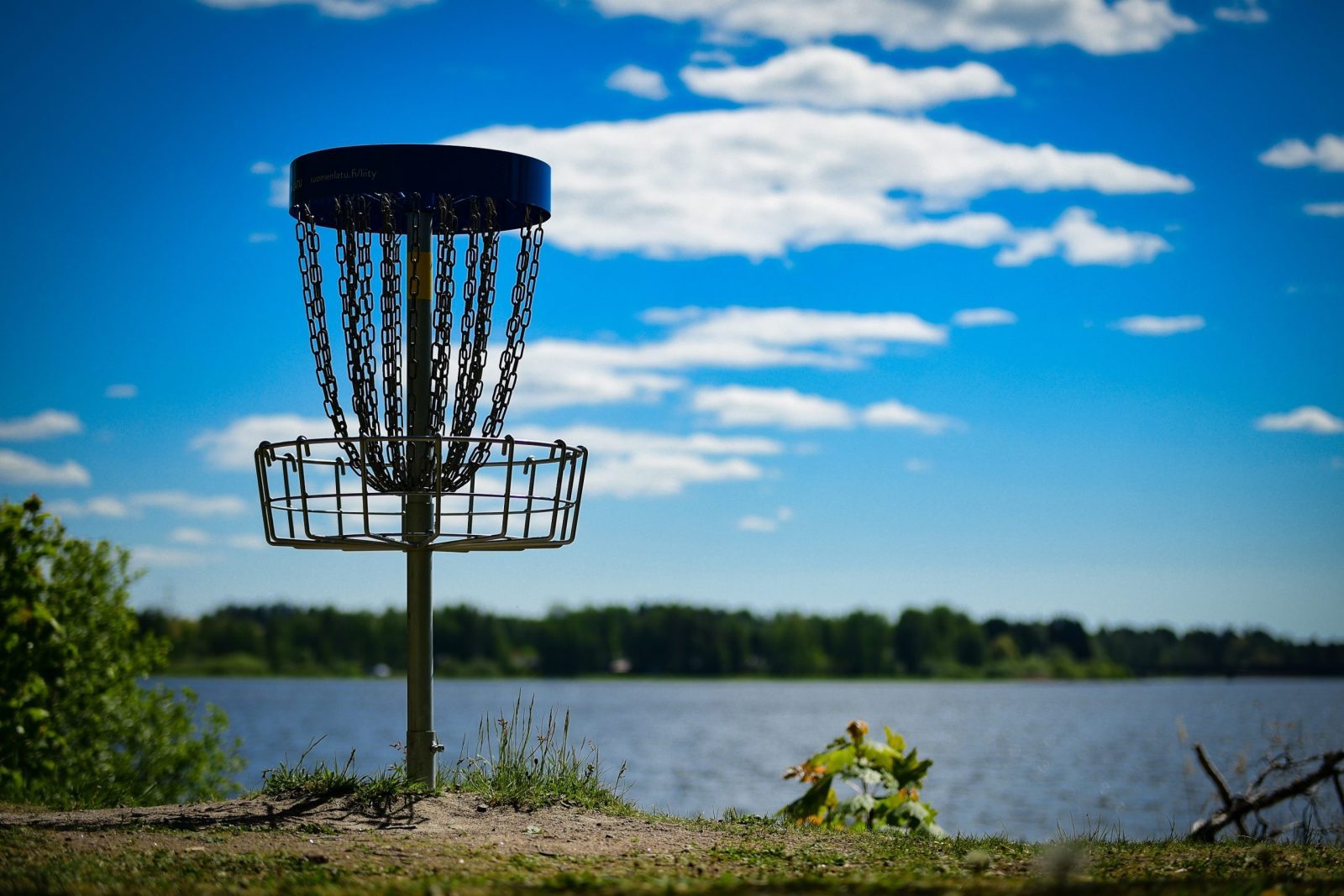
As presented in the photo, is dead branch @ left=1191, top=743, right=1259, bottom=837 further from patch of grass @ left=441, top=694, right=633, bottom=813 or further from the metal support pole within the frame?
the metal support pole

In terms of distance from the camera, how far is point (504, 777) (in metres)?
7.73

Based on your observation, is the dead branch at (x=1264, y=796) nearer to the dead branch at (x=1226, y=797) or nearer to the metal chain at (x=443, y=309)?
the dead branch at (x=1226, y=797)

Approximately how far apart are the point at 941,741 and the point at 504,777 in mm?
53548

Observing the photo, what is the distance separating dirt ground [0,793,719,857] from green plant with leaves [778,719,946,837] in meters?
1.84

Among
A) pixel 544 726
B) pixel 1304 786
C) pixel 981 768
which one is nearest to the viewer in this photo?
pixel 544 726

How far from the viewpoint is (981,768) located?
4303cm

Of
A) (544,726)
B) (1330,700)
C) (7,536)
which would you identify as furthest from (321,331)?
(1330,700)

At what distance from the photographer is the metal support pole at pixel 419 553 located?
7.29m

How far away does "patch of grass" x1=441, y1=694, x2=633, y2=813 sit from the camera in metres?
7.64

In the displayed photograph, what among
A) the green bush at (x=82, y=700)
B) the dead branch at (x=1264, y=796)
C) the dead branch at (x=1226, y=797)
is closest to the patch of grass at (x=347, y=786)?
the green bush at (x=82, y=700)

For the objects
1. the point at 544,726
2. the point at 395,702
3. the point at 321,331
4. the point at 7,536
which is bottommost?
the point at 395,702

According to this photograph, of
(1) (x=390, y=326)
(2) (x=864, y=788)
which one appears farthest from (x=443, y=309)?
(2) (x=864, y=788)

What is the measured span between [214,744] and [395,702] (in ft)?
268

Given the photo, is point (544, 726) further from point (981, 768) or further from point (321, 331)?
point (981, 768)
